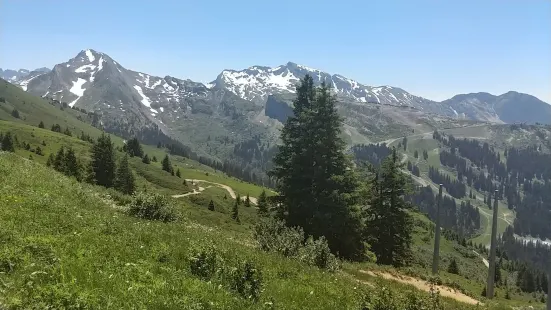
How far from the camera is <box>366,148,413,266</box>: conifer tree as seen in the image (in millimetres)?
48531

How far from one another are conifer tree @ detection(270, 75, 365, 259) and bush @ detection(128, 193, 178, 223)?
17659mm

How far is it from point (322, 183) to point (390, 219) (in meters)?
12.6

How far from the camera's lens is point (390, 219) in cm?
4878

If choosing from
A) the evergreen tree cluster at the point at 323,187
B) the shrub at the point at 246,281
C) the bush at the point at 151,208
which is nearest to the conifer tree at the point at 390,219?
the evergreen tree cluster at the point at 323,187

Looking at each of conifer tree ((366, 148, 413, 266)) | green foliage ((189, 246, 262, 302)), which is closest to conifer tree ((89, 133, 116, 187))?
conifer tree ((366, 148, 413, 266))

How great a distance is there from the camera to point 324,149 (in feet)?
136

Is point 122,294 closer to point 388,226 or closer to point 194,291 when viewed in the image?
point 194,291

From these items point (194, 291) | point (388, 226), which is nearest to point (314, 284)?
point (194, 291)

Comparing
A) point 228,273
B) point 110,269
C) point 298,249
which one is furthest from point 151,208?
point 110,269

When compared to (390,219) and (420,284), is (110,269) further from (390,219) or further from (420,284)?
(390,219)

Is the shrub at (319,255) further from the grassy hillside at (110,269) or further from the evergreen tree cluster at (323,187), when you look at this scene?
the evergreen tree cluster at (323,187)

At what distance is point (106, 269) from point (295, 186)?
102 ft

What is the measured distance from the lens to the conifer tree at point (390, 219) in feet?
159

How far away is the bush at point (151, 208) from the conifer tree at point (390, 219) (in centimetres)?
2960
